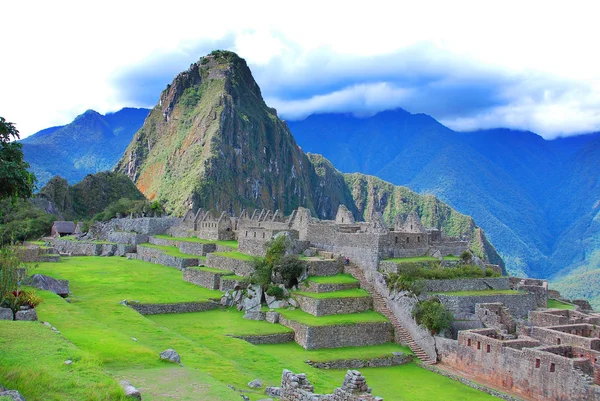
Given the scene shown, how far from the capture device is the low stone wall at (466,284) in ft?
84.4

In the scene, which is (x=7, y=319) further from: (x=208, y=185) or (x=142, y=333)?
(x=208, y=185)

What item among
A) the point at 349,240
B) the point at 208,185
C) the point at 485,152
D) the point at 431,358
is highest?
the point at 485,152

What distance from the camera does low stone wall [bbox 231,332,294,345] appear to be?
73.7 ft

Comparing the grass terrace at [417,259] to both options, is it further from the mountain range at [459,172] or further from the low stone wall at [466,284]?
the mountain range at [459,172]

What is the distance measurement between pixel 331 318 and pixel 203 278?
407 inches

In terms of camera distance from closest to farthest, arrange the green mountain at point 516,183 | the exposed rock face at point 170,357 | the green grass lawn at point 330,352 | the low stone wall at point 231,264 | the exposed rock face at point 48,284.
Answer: the exposed rock face at point 170,357
the green grass lawn at point 330,352
the exposed rock face at point 48,284
the low stone wall at point 231,264
the green mountain at point 516,183

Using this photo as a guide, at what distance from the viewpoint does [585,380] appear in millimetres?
17375

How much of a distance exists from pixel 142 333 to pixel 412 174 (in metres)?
168

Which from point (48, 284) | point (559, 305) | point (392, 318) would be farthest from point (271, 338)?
point (559, 305)

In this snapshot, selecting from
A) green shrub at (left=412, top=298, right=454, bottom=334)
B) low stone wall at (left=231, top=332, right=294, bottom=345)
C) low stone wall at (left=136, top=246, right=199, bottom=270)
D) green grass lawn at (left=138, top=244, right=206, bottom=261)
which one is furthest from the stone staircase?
low stone wall at (left=136, top=246, right=199, bottom=270)

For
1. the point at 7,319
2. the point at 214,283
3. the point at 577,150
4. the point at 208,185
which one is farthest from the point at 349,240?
the point at 577,150

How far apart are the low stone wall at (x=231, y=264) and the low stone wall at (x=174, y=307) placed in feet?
11.4

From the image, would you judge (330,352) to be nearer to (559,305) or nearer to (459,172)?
(559,305)

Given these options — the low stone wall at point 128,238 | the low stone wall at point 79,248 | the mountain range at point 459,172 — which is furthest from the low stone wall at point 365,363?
the mountain range at point 459,172
